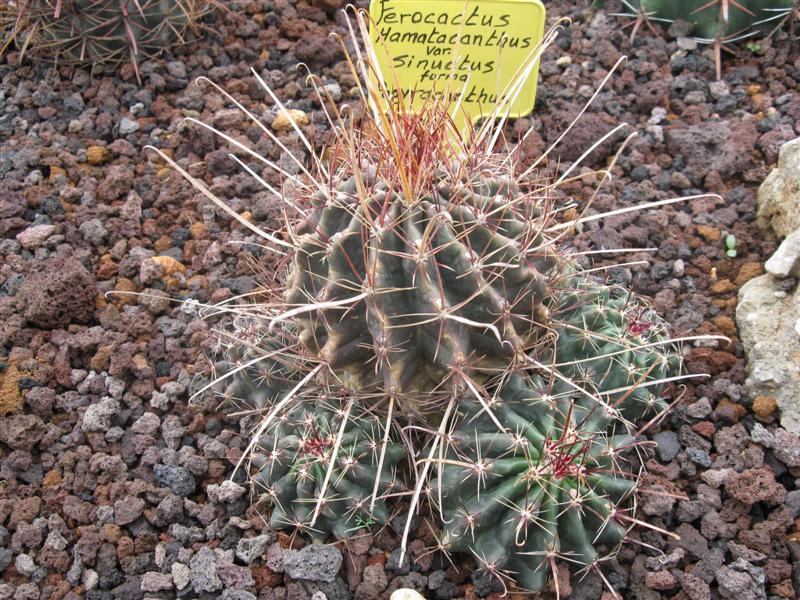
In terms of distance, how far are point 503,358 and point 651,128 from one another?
178cm

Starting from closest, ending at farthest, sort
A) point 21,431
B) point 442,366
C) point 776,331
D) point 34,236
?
point 442,366 < point 21,431 < point 776,331 < point 34,236

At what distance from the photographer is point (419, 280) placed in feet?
6.60

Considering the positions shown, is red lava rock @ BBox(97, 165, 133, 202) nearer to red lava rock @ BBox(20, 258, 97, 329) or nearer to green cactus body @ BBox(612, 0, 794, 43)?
red lava rock @ BBox(20, 258, 97, 329)

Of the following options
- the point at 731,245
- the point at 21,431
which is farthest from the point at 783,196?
the point at 21,431

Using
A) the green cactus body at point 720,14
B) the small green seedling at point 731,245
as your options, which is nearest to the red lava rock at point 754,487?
the small green seedling at point 731,245

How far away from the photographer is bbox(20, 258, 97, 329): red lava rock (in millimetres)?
2904

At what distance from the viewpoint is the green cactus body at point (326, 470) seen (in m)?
2.21

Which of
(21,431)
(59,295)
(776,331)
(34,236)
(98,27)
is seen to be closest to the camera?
(21,431)

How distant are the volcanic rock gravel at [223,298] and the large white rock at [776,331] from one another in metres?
0.05

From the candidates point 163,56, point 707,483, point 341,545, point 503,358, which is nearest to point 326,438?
point 341,545

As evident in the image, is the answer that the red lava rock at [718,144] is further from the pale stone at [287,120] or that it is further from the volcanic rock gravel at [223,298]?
the pale stone at [287,120]

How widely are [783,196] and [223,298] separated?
203cm

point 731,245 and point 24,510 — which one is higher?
point 731,245

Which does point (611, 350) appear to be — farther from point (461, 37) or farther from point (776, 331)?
point (461, 37)
